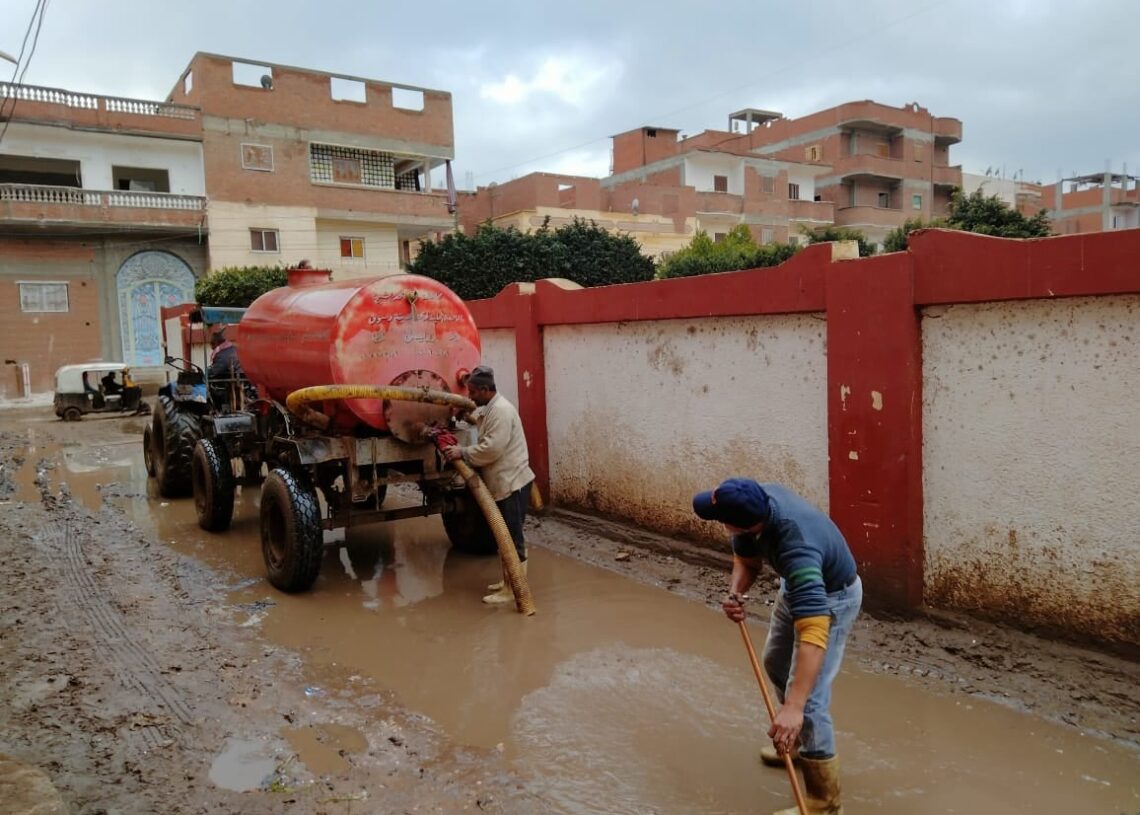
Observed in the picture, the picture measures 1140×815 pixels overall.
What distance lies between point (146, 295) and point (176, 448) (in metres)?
20.6

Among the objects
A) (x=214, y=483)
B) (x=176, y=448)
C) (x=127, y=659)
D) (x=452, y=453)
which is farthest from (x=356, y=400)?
(x=176, y=448)

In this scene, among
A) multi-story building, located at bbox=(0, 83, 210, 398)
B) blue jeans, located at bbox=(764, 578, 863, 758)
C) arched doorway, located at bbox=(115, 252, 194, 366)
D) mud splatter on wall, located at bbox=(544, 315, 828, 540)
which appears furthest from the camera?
arched doorway, located at bbox=(115, 252, 194, 366)

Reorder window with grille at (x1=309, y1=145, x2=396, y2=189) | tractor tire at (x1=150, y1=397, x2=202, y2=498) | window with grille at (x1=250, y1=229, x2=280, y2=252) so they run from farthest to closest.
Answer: window with grille at (x1=309, y1=145, x2=396, y2=189) < window with grille at (x1=250, y1=229, x2=280, y2=252) < tractor tire at (x1=150, y1=397, x2=202, y2=498)

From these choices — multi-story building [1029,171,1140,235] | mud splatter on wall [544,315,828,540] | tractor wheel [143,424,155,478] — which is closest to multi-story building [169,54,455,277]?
tractor wheel [143,424,155,478]

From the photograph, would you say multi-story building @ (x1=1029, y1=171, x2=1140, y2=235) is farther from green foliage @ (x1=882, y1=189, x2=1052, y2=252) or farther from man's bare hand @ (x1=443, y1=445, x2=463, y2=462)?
man's bare hand @ (x1=443, y1=445, x2=463, y2=462)

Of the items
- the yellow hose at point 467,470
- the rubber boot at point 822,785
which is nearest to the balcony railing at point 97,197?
the yellow hose at point 467,470

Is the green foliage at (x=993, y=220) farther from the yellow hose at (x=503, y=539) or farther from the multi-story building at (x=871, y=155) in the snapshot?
the multi-story building at (x=871, y=155)

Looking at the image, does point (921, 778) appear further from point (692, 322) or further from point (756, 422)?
point (692, 322)

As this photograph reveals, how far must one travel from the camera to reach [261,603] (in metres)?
6.09

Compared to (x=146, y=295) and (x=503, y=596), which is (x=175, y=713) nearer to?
(x=503, y=596)

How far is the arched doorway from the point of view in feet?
87.9

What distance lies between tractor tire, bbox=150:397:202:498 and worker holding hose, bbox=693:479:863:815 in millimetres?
7993

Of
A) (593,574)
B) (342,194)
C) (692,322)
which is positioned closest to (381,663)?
(593,574)

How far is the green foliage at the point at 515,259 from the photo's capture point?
2178 cm
